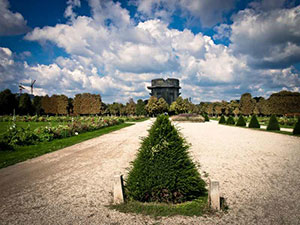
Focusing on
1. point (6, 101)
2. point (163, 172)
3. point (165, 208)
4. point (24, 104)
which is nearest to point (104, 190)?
point (165, 208)

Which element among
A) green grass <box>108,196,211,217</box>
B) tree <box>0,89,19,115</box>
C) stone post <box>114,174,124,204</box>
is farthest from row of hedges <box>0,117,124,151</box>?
tree <box>0,89,19,115</box>

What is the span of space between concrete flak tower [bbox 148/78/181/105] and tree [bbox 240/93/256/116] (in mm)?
36912

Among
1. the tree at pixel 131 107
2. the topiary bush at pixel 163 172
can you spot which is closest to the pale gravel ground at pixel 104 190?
the topiary bush at pixel 163 172

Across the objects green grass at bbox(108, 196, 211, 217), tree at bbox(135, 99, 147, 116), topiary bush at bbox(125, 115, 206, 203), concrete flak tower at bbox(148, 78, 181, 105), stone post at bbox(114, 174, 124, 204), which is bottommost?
green grass at bbox(108, 196, 211, 217)

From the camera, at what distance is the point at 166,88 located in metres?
87.9

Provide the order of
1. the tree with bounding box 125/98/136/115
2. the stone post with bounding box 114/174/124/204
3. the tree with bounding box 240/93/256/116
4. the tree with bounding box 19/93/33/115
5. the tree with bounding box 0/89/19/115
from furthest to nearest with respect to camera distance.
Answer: the tree with bounding box 125/98/136/115
the tree with bounding box 240/93/256/116
the tree with bounding box 19/93/33/115
the tree with bounding box 0/89/19/115
the stone post with bounding box 114/174/124/204

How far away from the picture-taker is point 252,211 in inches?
132

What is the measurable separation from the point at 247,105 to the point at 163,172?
198 feet

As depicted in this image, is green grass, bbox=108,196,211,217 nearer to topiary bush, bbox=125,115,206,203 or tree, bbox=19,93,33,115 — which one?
topiary bush, bbox=125,115,206,203

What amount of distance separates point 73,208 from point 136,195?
1.33 m

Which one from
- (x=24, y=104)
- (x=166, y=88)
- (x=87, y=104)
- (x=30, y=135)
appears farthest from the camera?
(x=166, y=88)

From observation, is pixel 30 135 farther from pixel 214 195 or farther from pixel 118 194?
pixel 214 195

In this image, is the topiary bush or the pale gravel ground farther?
the topiary bush

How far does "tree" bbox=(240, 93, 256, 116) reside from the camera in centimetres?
5434
